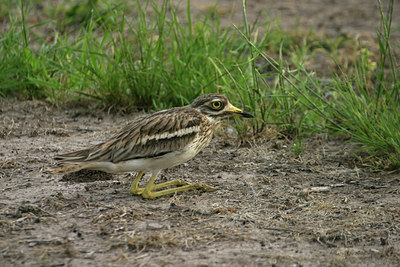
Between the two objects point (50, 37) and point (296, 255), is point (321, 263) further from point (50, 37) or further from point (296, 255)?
point (50, 37)

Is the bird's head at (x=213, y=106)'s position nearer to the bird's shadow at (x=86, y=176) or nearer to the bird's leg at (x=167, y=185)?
the bird's leg at (x=167, y=185)

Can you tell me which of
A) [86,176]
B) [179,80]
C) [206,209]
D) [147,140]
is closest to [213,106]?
[147,140]

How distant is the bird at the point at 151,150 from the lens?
5.29 meters

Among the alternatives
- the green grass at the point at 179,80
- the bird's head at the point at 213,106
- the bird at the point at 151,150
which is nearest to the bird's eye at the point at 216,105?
the bird's head at the point at 213,106

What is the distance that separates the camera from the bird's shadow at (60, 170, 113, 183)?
5.74 m

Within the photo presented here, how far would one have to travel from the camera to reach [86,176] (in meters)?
5.83

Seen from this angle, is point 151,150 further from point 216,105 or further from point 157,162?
point 216,105

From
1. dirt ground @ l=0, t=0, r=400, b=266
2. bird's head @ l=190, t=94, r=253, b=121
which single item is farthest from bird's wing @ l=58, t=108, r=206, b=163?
dirt ground @ l=0, t=0, r=400, b=266

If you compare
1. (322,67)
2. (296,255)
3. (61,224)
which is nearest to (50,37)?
(322,67)

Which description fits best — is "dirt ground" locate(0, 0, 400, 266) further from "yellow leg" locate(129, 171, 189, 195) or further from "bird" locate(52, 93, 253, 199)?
"bird" locate(52, 93, 253, 199)

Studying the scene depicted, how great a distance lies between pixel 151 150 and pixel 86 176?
0.79 metres

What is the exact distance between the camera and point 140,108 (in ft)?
24.1

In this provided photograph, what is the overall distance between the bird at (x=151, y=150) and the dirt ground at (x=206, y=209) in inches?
8.2

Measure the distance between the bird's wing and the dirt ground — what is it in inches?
12.7
